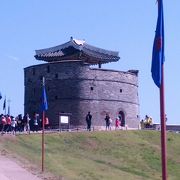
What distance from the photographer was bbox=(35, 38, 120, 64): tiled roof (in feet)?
134

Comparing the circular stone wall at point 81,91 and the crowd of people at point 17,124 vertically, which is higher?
the circular stone wall at point 81,91

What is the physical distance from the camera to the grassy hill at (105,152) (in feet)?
65.0

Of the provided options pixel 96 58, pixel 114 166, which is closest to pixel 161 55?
pixel 114 166

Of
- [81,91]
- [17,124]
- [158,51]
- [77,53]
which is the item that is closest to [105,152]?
[17,124]

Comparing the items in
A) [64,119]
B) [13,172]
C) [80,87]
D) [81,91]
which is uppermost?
[80,87]

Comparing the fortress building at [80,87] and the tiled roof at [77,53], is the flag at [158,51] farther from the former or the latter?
the tiled roof at [77,53]

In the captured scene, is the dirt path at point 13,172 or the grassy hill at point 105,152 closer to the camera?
the dirt path at point 13,172

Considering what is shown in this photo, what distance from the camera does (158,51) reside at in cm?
798

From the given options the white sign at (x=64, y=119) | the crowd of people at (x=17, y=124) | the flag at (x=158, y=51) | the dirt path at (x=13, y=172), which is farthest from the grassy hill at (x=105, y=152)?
the flag at (x=158, y=51)

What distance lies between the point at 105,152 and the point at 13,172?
1363 cm

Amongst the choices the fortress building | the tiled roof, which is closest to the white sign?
the fortress building

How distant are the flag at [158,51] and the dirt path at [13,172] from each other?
200 inches

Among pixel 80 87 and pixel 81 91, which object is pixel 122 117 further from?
pixel 80 87

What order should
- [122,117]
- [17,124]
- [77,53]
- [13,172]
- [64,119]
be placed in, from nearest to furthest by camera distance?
[13,172] < [17,124] < [64,119] < [122,117] < [77,53]
